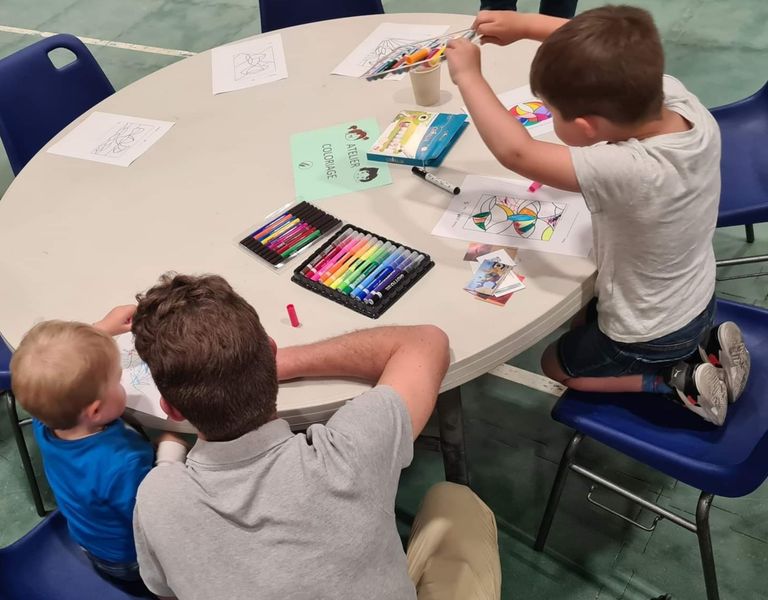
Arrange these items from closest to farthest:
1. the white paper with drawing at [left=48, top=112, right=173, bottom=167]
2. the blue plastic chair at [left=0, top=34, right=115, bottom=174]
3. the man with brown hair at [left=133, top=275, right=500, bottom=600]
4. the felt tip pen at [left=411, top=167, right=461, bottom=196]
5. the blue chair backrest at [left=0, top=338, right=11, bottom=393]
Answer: the man with brown hair at [left=133, top=275, right=500, bottom=600] → the felt tip pen at [left=411, top=167, right=461, bottom=196] → the blue chair backrest at [left=0, top=338, right=11, bottom=393] → the white paper with drawing at [left=48, top=112, right=173, bottom=167] → the blue plastic chair at [left=0, top=34, right=115, bottom=174]

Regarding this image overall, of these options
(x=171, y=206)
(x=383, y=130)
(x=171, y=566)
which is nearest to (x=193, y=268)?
(x=171, y=206)

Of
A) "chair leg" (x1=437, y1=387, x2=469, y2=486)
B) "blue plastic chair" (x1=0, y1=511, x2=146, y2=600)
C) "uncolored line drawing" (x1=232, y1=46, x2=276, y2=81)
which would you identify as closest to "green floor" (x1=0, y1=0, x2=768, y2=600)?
"chair leg" (x1=437, y1=387, x2=469, y2=486)

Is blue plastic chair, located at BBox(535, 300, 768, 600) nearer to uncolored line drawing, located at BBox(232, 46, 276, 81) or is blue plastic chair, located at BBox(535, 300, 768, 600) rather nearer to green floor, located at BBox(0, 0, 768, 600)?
green floor, located at BBox(0, 0, 768, 600)

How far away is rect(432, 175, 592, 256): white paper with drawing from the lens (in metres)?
1.48

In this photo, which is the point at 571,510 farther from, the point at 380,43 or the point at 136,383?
the point at 380,43

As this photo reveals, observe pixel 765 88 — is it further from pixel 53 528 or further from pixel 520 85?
pixel 53 528

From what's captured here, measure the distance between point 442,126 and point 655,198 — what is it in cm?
69

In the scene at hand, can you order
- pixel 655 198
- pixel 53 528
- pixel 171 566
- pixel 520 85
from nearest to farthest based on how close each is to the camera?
pixel 171 566, pixel 655 198, pixel 53 528, pixel 520 85

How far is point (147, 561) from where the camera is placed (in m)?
1.04

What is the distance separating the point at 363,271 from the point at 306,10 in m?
1.62

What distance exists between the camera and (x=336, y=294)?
144cm

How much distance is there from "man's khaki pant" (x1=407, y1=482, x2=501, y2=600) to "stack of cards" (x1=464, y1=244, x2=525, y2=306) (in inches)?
15.4

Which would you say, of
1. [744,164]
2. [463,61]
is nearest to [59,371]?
[463,61]

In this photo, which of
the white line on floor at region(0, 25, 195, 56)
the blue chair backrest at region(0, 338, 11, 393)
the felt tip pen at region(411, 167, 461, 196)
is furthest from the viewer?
the white line on floor at region(0, 25, 195, 56)
